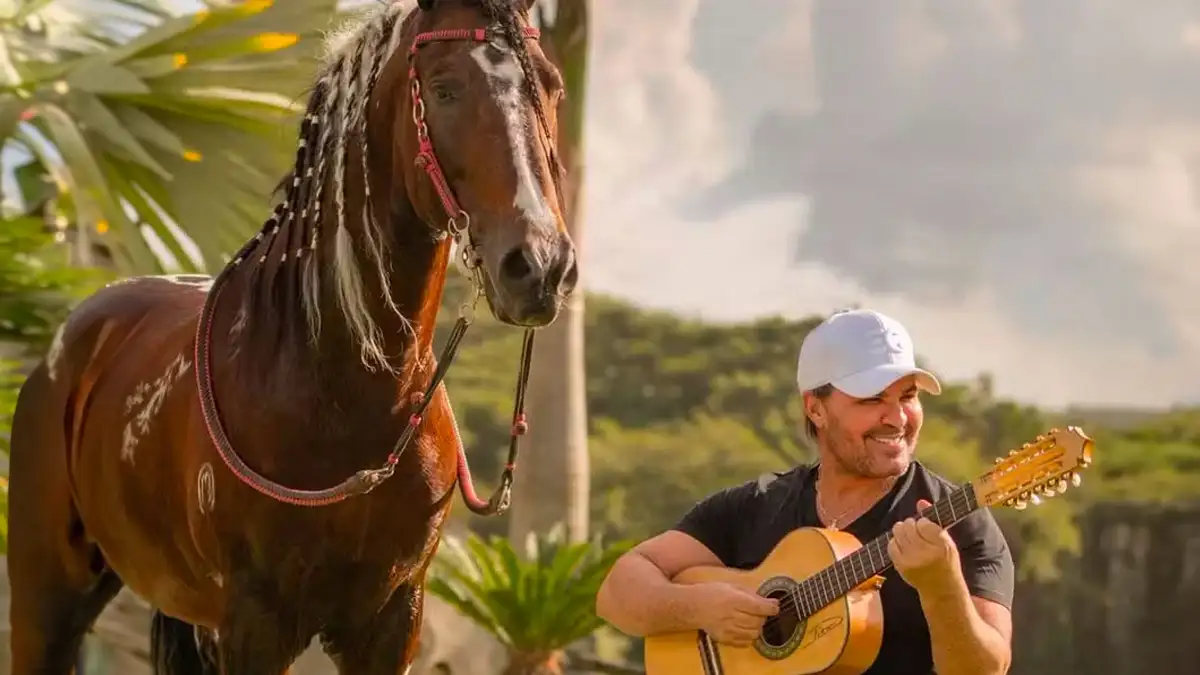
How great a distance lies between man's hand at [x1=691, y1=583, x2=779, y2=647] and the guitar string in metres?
0.03

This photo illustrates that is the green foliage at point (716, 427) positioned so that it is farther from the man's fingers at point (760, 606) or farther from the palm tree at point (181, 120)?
the man's fingers at point (760, 606)

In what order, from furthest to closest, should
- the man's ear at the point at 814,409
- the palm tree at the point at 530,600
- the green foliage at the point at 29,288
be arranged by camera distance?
1. the palm tree at the point at 530,600
2. the green foliage at the point at 29,288
3. the man's ear at the point at 814,409

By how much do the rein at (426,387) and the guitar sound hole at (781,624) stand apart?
530 millimetres

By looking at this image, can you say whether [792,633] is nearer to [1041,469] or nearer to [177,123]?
[1041,469]

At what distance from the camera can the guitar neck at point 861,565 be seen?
2.18m

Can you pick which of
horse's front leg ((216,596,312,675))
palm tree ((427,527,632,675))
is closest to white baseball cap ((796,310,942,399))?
horse's front leg ((216,596,312,675))

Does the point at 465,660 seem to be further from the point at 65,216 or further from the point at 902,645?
the point at 902,645

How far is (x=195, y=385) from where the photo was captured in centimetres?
252

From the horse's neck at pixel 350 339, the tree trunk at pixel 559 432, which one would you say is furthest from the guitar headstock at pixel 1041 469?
the tree trunk at pixel 559 432

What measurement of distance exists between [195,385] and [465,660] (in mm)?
4943

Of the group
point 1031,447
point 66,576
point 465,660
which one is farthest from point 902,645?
point 465,660

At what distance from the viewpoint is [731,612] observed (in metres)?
2.54

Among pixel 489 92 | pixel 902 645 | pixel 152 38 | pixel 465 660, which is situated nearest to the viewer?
pixel 489 92

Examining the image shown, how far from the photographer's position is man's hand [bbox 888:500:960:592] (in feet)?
6.93
